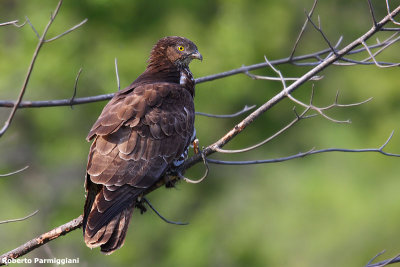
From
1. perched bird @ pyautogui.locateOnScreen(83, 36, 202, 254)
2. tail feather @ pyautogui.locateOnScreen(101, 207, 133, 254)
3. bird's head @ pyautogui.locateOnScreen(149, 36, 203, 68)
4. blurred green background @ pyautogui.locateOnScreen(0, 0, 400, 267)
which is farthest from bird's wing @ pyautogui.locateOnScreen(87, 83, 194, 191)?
blurred green background @ pyautogui.locateOnScreen(0, 0, 400, 267)

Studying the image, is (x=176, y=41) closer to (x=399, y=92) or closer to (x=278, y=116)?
(x=278, y=116)

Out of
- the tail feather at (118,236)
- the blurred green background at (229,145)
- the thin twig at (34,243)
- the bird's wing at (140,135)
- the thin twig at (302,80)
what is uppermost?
the thin twig at (302,80)

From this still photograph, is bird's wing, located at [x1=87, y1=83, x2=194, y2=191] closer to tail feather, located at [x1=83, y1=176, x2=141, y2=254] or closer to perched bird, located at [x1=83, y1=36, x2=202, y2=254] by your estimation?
perched bird, located at [x1=83, y1=36, x2=202, y2=254]

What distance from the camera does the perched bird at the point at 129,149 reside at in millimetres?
5211

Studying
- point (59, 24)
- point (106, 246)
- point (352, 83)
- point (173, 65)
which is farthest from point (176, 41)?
point (352, 83)

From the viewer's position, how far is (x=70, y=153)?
43.4ft

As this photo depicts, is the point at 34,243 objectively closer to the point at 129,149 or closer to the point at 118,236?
the point at 118,236

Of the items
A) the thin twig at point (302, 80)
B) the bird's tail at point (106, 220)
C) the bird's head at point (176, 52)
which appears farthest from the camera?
the bird's head at point (176, 52)

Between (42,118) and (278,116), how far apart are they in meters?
4.59

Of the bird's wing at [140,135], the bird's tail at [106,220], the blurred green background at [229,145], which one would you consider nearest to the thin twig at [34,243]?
the bird's tail at [106,220]

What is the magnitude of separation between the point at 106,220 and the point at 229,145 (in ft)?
26.4

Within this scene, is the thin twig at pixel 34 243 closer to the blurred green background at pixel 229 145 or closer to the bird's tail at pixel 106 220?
the bird's tail at pixel 106 220

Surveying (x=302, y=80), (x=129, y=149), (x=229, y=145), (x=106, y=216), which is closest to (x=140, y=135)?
(x=129, y=149)

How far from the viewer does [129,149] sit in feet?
18.3
